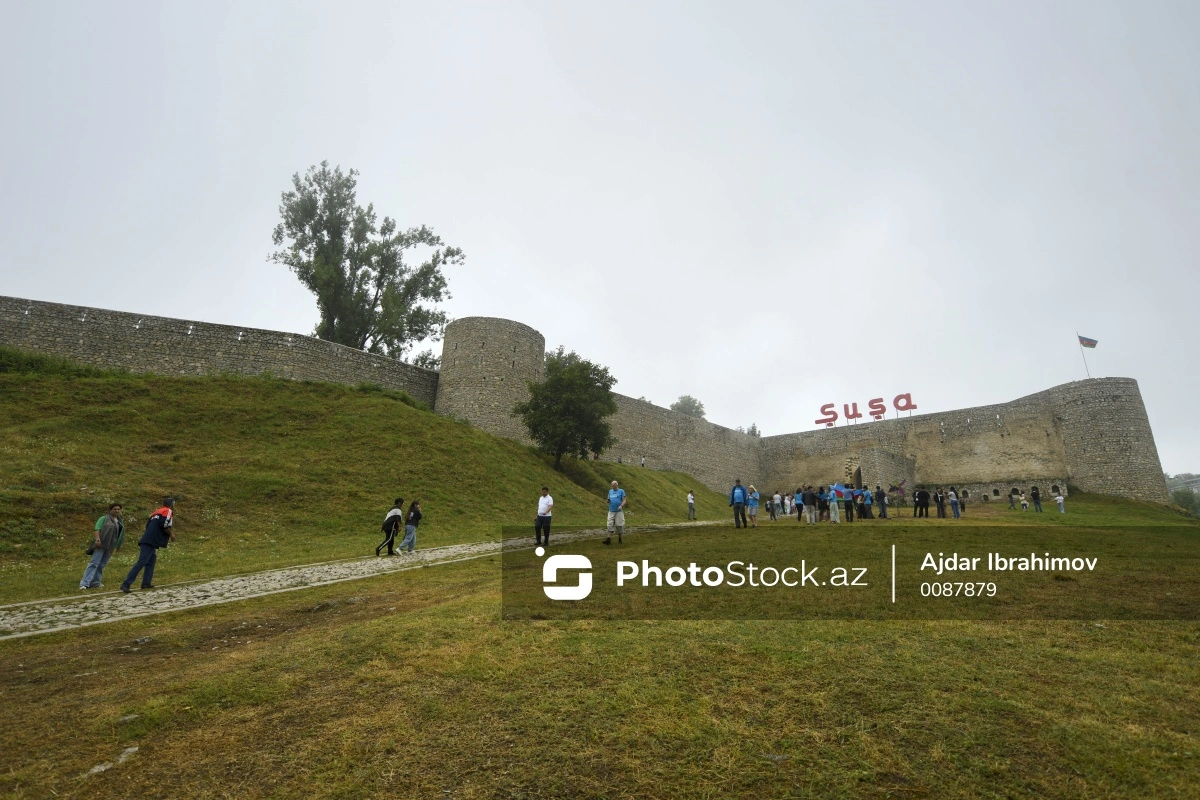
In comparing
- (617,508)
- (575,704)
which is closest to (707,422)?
(617,508)

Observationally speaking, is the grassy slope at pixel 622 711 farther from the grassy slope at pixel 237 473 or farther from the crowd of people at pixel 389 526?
the grassy slope at pixel 237 473

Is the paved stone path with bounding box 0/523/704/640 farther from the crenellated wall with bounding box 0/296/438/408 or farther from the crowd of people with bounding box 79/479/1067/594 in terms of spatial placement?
the crenellated wall with bounding box 0/296/438/408

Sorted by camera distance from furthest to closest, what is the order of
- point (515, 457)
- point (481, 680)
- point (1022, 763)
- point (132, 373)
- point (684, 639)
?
point (515, 457) → point (132, 373) → point (684, 639) → point (481, 680) → point (1022, 763)

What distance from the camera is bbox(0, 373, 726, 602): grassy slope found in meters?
13.2

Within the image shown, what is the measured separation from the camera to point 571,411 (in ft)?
94.5

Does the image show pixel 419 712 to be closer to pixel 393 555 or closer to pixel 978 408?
pixel 393 555

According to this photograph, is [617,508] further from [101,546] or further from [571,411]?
[571,411]

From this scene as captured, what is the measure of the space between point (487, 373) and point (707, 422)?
24012 mm

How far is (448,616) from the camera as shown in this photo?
7.14 meters

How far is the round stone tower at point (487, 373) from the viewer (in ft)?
103

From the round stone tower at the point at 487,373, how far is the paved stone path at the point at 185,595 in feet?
59.6

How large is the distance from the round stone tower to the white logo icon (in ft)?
69.0

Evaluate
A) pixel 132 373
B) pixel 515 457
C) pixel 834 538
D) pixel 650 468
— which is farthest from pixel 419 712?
pixel 650 468

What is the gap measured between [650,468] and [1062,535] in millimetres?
30216
